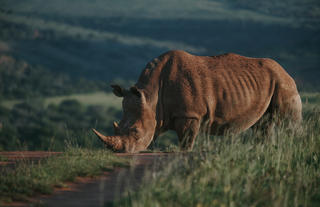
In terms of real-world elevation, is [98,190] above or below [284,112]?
below

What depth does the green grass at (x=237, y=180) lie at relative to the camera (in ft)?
19.4

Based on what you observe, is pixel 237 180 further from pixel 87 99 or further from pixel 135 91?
pixel 87 99

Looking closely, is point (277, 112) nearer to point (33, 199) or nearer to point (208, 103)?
point (208, 103)

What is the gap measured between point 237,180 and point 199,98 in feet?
9.56

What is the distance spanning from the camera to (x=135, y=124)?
913cm

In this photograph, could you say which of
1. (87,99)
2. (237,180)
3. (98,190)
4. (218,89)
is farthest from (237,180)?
(87,99)

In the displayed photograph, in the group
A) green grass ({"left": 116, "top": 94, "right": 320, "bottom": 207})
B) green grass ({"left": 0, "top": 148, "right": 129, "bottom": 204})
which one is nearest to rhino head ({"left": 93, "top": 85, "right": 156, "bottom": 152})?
green grass ({"left": 0, "top": 148, "right": 129, "bottom": 204})

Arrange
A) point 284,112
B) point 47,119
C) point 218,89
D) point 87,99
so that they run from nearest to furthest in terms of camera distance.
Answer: point 218,89
point 284,112
point 47,119
point 87,99

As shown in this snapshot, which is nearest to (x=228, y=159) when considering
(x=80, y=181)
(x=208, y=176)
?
(x=208, y=176)

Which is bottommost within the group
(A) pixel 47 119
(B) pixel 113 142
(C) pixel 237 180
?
(A) pixel 47 119

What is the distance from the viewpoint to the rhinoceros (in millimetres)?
9188

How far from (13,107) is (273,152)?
74.8m

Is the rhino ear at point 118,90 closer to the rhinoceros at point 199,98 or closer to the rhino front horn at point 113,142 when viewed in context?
the rhinoceros at point 199,98

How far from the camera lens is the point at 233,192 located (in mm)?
6121
